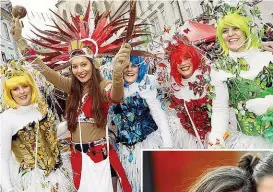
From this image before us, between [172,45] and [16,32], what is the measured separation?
75 cm

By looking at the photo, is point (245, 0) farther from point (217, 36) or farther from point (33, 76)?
point (33, 76)

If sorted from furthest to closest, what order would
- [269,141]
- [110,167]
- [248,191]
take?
[110,167] → [269,141] → [248,191]

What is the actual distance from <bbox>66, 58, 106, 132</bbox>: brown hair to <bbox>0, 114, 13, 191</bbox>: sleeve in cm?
29

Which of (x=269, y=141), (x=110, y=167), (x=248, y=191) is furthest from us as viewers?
(x=110, y=167)

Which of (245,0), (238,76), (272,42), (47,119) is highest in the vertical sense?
(245,0)

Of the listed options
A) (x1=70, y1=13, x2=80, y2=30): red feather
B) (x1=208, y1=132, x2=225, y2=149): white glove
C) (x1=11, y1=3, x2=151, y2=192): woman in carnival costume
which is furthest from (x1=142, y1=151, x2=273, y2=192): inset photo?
(x1=70, y1=13, x2=80, y2=30): red feather

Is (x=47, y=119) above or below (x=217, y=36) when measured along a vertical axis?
below

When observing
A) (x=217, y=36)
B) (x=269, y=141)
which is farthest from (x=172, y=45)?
(x=269, y=141)

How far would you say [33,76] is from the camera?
2.16m

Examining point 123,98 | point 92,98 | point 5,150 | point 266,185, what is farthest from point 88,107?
point 266,185

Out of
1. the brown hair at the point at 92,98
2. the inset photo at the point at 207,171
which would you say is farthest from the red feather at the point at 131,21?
the inset photo at the point at 207,171

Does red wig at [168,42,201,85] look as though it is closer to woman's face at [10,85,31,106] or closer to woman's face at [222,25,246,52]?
woman's face at [222,25,246,52]

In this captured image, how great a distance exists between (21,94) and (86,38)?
1.35ft

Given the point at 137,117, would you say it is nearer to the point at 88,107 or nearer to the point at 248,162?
the point at 88,107
